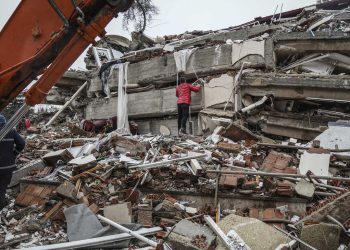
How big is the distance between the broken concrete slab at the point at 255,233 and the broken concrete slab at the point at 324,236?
323 mm

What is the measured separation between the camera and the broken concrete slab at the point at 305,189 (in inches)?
208

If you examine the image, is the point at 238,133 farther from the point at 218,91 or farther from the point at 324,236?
the point at 324,236

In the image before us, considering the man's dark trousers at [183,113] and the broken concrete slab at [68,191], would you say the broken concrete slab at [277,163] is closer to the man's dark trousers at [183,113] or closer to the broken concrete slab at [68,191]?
the broken concrete slab at [68,191]

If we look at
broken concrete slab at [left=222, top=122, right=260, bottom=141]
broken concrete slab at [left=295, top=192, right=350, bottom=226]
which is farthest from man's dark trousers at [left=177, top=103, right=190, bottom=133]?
broken concrete slab at [left=295, top=192, right=350, bottom=226]

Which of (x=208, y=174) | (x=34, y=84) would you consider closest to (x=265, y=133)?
(x=208, y=174)

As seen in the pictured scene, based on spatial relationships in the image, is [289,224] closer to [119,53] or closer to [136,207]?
[136,207]

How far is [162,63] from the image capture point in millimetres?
11836

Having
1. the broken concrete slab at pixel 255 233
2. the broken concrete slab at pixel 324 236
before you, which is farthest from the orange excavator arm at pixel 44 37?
the broken concrete slab at pixel 324 236

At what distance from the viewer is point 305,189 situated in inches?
210

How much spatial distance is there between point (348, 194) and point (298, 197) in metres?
0.95

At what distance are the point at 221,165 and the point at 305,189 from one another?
5.78ft

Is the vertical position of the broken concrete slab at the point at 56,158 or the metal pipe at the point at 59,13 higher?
the metal pipe at the point at 59,13

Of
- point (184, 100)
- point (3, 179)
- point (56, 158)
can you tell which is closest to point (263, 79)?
point (184, 100)

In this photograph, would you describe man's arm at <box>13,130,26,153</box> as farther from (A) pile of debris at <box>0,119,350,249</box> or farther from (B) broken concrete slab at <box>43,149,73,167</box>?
(B) broken concrete slab at <box>43,149,73,167</box>
